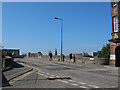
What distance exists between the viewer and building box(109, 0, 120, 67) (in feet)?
71.8

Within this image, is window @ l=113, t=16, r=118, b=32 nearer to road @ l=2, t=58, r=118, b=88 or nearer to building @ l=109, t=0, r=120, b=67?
building @ l=109, t=0, r=120, b=67

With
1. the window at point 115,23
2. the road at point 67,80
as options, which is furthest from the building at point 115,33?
the road at point 67,80

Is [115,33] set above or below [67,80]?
above

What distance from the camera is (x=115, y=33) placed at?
22.2m

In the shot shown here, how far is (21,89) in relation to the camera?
7.81m

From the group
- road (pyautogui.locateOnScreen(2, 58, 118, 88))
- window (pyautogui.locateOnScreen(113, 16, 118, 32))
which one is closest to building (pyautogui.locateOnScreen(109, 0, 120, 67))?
window (pyautogui.locateOnScreen(113, 16, 118, 32))

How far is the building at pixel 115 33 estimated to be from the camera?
71.8ft

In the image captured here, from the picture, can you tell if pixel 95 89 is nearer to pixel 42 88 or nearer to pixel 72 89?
pixel 72 89

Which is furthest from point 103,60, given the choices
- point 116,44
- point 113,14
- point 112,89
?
point 112,89

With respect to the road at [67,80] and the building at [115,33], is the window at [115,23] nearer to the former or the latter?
the building at [115,33]

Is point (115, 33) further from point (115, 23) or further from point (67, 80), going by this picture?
point (67, 80)

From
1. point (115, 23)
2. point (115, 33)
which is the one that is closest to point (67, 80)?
point (115, 33)

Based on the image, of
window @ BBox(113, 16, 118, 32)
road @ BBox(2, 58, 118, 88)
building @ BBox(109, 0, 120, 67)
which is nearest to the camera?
road @ BBox(2, 58, 118, 88)

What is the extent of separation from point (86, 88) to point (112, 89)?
1.29m
